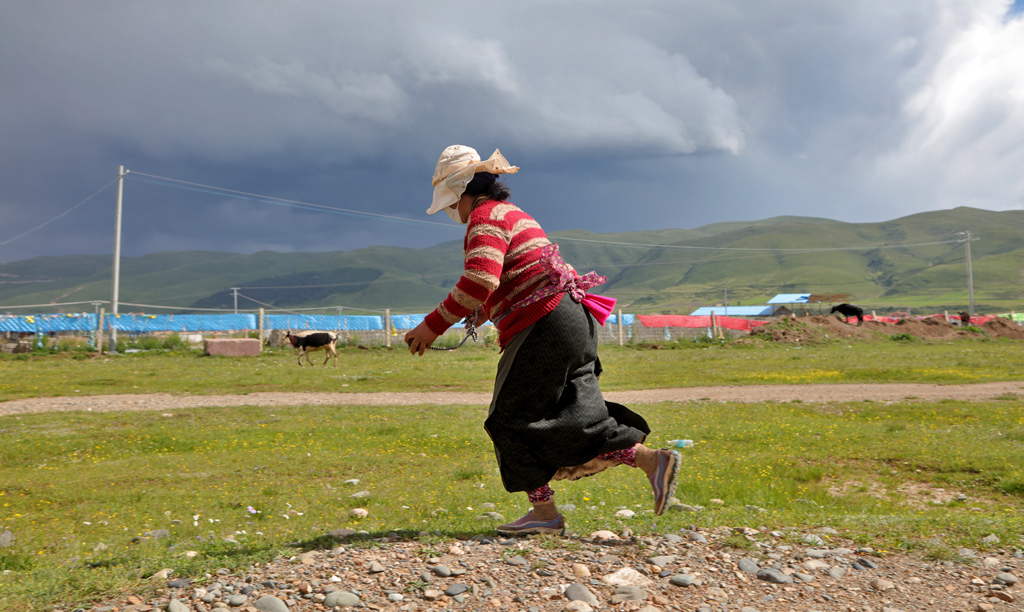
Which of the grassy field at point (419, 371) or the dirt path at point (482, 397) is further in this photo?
the grassy field at point (419, 371)

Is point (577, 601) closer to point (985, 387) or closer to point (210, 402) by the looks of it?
point (210, 402)

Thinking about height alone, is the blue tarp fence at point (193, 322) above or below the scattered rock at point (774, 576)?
above

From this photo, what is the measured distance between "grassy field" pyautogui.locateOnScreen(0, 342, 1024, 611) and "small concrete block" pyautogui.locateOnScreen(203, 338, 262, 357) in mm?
16750

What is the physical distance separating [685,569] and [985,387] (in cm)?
1502

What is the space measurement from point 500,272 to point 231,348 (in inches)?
1043

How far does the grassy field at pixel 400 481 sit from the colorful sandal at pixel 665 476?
0.90 feet

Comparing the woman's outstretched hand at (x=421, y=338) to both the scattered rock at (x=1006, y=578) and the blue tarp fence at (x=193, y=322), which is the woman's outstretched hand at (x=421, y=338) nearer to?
the scattered rock at (x=1006, y=578)

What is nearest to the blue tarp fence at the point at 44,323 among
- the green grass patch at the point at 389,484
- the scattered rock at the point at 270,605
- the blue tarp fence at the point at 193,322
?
the blue tarp fence at the point at 193,322

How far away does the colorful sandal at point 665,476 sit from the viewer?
4.01 metres

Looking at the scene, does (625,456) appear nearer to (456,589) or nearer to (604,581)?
(604,581)

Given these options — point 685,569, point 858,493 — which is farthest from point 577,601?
point 858,493

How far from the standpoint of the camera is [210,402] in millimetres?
13531

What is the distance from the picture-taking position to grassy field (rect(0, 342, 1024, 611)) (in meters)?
4.09

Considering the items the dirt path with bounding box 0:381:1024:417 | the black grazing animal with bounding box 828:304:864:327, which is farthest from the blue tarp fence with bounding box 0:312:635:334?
the dirt path with bounding box 0:381:1024:417
